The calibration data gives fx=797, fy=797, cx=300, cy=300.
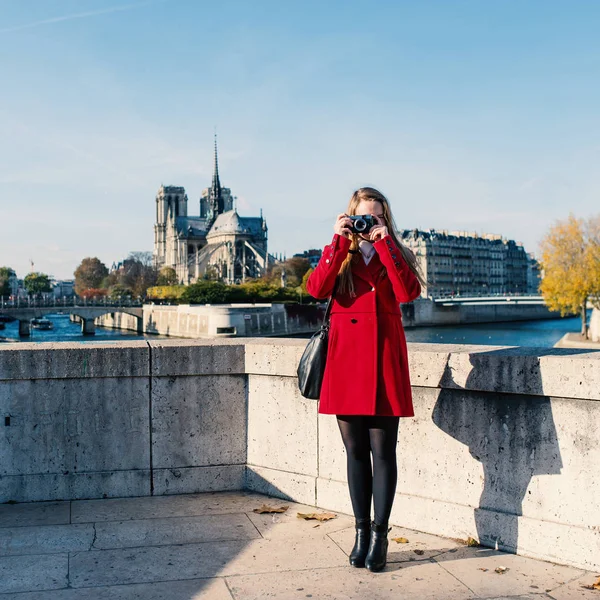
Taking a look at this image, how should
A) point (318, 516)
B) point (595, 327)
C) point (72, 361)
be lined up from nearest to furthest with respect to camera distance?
point (318, 516) → point (72, 361) → point (595, 327)

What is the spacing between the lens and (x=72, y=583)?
3.61m

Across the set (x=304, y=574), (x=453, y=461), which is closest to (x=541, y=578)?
(x=453, y=461)

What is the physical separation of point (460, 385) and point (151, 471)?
2.18 m

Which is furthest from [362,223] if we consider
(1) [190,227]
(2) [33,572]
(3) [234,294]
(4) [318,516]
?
(1) [190,227]

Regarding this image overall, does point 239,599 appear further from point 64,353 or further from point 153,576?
point 64,353

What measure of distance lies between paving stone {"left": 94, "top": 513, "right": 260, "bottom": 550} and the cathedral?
405 ft

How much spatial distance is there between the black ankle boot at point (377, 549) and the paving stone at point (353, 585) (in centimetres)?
4

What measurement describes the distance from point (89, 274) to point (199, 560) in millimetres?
A: 139172

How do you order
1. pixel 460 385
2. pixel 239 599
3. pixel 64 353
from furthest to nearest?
pixel 64 353 → pixel 460 385 → pixel 239 599

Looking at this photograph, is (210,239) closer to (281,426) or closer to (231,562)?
(281,426)

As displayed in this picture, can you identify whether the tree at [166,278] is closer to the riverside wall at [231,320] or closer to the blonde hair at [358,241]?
the riverside wall at [231,320]

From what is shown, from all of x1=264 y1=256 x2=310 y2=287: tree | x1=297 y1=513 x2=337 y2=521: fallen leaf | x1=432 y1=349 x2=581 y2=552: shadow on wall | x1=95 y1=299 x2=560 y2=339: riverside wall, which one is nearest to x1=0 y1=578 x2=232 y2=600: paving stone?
x1=297 y1=513 x2=337 y2=521: fallen leaf

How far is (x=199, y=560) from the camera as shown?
12.9 feet

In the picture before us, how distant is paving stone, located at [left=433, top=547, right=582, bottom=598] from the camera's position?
11.6ft
